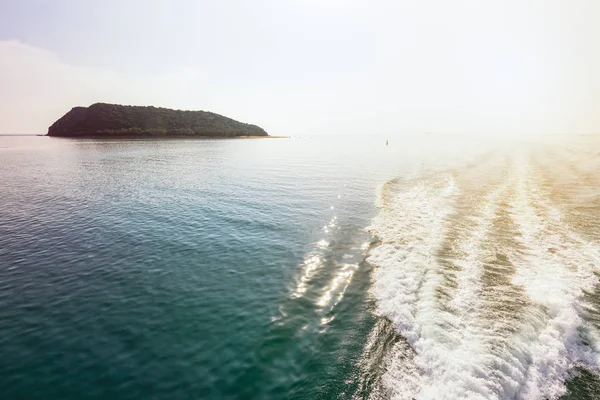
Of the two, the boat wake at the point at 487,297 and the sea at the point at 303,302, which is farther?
the sea at the point at 303,302

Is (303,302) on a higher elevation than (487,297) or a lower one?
lower

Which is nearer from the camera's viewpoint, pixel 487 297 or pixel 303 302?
pixel 487 297

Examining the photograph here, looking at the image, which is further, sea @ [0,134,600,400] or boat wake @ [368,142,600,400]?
sea @ [0,134,600,400]

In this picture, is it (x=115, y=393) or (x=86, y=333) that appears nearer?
A: (x=115, y=393)

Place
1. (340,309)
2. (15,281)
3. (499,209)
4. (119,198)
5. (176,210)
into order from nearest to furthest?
(340,309)
(15,281)
(499,209)
(176,210)
(119,198)

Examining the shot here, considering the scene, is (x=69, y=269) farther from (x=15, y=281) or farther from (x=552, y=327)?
(x=552, y=327)

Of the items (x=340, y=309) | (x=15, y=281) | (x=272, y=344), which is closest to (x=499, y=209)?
(x=340, y=309)

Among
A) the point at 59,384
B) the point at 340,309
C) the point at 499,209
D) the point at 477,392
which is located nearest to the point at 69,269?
the point at 59,384

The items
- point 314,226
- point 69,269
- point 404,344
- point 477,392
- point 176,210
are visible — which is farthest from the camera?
point 176,210
